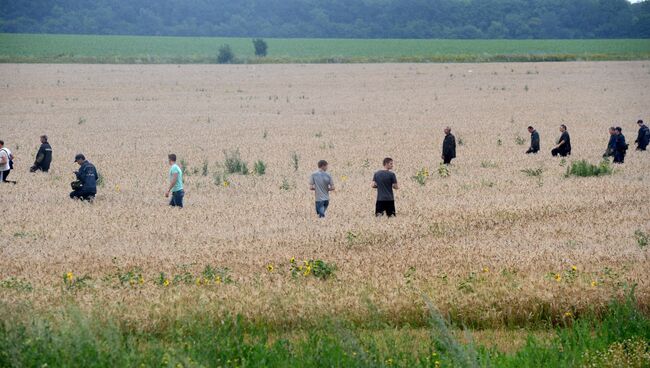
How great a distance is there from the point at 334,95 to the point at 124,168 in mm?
34421

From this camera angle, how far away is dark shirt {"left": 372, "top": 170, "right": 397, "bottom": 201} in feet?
63.3

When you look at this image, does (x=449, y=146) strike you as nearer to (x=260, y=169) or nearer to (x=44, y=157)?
(x=260, y=169)

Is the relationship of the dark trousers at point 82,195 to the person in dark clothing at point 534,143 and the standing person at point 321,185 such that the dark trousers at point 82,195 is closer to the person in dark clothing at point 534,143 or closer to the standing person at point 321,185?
the standing person at point 321,185

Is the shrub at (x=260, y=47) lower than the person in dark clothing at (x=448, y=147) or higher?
higher

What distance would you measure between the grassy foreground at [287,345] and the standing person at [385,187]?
7437 mm

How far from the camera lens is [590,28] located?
185m

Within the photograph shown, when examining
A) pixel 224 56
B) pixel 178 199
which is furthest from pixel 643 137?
pixel 224 56

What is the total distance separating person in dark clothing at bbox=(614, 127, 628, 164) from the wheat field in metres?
0.58

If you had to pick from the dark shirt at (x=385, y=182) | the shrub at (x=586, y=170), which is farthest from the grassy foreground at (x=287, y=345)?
the shrub at (x=586, y=170)

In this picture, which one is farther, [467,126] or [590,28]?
[590,28]

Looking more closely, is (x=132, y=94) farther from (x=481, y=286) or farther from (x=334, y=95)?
(x=481, y=286)

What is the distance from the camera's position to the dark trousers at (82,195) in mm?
22859

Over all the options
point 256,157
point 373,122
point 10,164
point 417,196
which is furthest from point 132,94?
point 417,196

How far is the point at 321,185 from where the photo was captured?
65.8 ft
